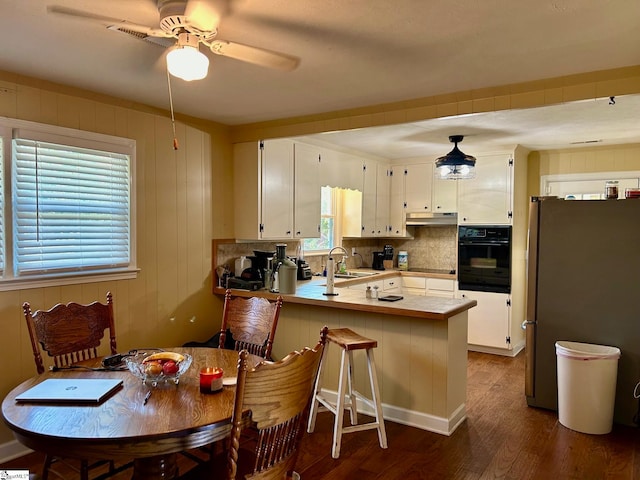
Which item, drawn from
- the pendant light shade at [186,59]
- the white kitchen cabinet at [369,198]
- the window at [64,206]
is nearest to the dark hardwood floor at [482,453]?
the window at [64,206]

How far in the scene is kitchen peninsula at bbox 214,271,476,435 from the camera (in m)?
3.16

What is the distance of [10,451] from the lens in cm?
275

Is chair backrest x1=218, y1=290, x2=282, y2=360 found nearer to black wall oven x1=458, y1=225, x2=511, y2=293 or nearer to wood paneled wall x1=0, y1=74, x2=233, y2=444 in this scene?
wood paneled wall x1=0, y1=74, x2=233, y2=444

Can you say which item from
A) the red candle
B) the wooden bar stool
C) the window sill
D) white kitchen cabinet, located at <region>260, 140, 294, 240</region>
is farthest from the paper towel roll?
the red candle

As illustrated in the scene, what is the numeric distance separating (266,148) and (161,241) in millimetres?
1222

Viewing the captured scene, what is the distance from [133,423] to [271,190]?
276cm

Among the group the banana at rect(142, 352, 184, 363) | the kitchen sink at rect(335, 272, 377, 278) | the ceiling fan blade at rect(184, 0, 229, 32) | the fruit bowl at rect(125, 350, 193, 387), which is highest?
the ceiling fan blade at rect(184, 0, 229, 32)

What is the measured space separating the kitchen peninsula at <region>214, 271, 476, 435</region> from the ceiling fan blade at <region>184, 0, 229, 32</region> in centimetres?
213

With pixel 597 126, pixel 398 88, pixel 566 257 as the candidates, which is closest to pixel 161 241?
pixel 398 88

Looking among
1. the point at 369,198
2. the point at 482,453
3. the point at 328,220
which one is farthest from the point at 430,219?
the point at 482,453

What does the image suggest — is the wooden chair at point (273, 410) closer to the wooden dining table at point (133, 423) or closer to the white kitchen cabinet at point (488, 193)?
the wooden dining table at point (133, 423)

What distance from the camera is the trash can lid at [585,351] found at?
3176mm

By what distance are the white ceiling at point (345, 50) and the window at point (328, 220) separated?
2.00 m

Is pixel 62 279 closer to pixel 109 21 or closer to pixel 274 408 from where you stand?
pixel 109 21
